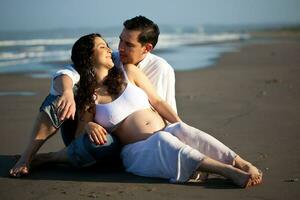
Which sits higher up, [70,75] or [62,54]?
[70,75]

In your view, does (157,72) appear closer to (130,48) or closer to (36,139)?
(130,48)

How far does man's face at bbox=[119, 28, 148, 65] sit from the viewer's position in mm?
4227

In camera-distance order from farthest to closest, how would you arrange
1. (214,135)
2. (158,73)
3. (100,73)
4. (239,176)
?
(214,135)
(158,73)
(100,73)
(239,176)

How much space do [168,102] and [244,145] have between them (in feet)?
3.02

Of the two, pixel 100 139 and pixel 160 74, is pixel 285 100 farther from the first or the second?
pixel 100 139

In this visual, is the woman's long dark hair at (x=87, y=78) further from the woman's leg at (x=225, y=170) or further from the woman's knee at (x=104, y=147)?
the woman's leg at (x=225, y=170)

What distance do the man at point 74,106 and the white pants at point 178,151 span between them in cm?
34

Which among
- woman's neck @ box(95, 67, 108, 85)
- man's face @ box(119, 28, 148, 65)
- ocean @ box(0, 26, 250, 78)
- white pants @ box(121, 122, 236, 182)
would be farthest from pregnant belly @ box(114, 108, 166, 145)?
ocean @ box(0, 26, 250, 78)

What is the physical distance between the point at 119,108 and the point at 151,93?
334 millimetres

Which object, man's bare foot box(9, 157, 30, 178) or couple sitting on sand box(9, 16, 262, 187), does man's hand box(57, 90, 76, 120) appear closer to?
couple sitting on sand box(9, 16, 262, 187)

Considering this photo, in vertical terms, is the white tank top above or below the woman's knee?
above

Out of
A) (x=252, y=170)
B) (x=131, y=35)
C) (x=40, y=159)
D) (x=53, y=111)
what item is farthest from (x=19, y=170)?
(x=252, y=170)

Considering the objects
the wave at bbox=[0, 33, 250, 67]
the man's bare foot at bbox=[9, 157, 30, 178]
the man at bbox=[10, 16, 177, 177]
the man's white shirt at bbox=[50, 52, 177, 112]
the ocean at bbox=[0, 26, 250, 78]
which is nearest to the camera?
the man at bbox=[10, 16, 177, 177]

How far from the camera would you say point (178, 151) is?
371 cm
